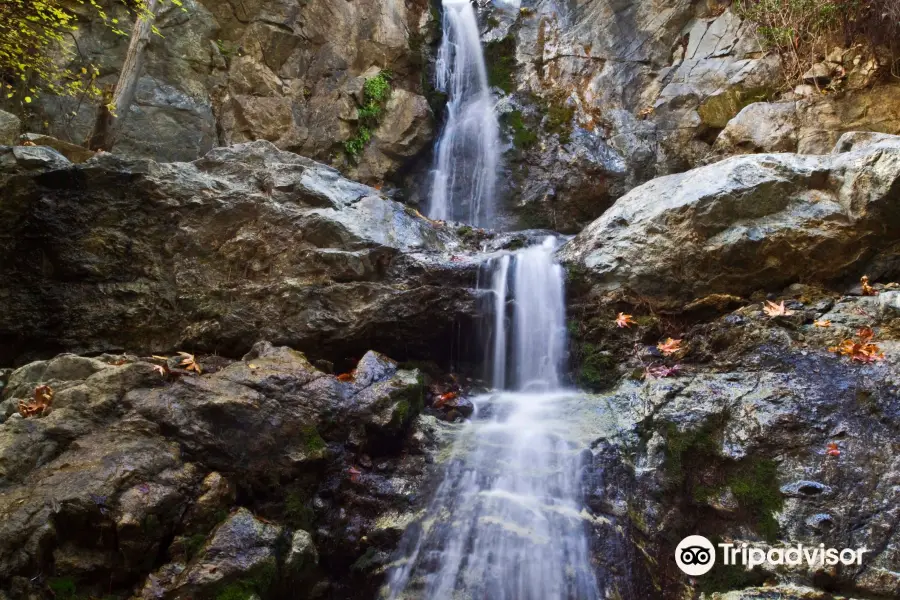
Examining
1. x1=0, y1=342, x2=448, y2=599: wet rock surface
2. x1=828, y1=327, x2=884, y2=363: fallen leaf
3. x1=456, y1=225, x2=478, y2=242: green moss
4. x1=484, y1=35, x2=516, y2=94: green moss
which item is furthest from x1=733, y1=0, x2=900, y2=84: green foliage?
x1=0, y1=342, x2=448, y2=599: wet rock surface

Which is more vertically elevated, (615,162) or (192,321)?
(615,162)

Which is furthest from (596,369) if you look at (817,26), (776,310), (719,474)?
(817,26)

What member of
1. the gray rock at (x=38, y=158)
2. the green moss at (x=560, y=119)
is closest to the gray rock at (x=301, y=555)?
the gray rock at (x=38, y=158)

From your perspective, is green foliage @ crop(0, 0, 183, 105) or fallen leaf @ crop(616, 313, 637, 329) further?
green foliage @ crop(0, 0, 183, 105)

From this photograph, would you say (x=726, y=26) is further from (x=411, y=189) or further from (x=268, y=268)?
(x=268, y=268)

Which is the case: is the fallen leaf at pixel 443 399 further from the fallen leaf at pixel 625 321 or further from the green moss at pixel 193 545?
the green moss at pixel 193 545

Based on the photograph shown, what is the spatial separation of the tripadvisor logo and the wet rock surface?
2231mm

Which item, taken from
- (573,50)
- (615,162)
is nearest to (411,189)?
(615,162)

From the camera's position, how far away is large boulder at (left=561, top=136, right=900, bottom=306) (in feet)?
19.0

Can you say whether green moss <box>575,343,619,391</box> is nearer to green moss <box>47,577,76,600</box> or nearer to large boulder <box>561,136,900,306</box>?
large boulder <box>561,136,900,306</box>

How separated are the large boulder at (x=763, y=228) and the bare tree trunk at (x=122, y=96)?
7.43 m

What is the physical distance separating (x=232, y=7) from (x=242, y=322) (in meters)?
7.86

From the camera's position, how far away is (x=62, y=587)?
335 cm

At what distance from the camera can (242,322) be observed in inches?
257
